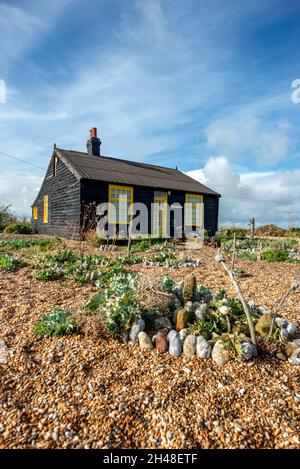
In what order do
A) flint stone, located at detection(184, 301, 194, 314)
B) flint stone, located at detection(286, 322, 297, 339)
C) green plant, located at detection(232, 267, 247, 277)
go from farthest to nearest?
green plant, located at detection(232, 267, 247, 277), flint stone, located at detection(184, 301, 194, 314), flint stone, located at detection(286, 322, 297, 339)

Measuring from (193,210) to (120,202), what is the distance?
4.79 m

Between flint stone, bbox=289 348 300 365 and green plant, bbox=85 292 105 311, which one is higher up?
green plant, bbox=85 292 105 311

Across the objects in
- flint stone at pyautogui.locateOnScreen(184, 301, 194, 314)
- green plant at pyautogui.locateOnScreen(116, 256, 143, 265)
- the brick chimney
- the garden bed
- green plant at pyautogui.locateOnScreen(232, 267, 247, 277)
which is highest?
the brick chimney

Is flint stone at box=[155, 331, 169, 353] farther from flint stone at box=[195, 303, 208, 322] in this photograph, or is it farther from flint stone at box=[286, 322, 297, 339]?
flint stone at box=[286, 322, 297, 339]

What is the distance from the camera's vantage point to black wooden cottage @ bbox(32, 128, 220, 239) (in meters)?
12.0

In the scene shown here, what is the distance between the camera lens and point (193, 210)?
15406 millimetres

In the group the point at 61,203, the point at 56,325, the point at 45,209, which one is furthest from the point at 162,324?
the point at 45,209

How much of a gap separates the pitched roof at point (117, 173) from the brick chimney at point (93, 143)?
0.47 m

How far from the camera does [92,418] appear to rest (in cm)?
179

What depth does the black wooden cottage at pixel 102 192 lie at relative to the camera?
1202 centimetres

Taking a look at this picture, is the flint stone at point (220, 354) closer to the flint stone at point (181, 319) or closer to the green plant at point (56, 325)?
the flint stone at point (181, 319)

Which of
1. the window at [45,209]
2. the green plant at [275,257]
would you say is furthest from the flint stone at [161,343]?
the window at [45,209]

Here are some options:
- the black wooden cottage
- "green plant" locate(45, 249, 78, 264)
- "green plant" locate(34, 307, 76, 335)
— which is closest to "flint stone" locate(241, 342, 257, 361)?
"green plant" locate(34, 307, 76, 335)
